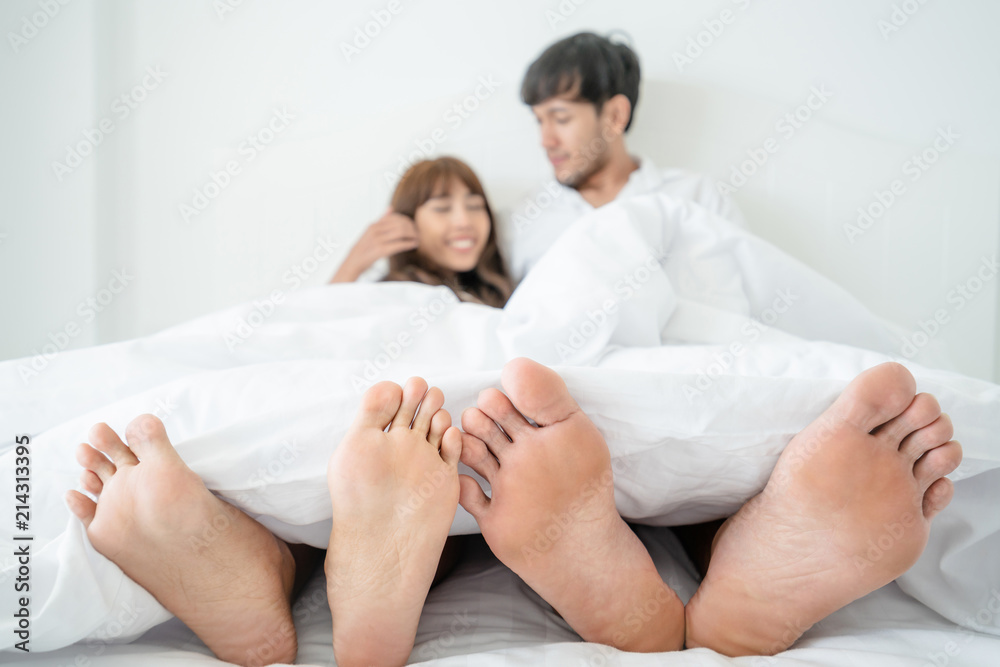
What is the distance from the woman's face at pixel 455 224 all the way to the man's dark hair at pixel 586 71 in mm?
281

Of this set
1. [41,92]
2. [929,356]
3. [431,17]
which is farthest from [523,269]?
[41,92]

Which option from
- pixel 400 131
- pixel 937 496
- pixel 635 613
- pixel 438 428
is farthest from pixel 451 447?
pixel 400 131

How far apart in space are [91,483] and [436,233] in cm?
99

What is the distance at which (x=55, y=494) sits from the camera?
0.57 meters

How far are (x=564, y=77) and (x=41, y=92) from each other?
1327 millimetres

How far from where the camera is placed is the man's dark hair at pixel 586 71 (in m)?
1.33

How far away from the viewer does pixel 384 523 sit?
50 centimetres

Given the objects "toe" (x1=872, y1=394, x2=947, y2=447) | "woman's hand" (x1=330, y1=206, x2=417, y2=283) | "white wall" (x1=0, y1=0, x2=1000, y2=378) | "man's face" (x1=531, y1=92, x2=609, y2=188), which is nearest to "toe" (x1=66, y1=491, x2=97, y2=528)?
"toe" (x1=872, y1=394, x2=947, y2=447)

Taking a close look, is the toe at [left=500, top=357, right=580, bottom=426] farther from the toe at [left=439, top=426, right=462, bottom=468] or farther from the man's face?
the man's face

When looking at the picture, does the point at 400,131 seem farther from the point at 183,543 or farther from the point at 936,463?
the point at 936,463

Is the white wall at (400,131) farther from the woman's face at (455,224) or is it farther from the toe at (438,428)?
the toe at (438,428)

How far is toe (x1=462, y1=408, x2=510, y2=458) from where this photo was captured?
0.53 m

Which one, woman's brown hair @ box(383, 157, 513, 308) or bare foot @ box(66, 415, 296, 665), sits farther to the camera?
woman's brown hair @ box(383, 157, 513, 308)

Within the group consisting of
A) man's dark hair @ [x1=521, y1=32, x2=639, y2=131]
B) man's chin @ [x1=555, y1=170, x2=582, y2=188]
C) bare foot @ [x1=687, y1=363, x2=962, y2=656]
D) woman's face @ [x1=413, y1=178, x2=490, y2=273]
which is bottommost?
bare foot @ [x1=687, y1=363, x2=962, y2=656]
